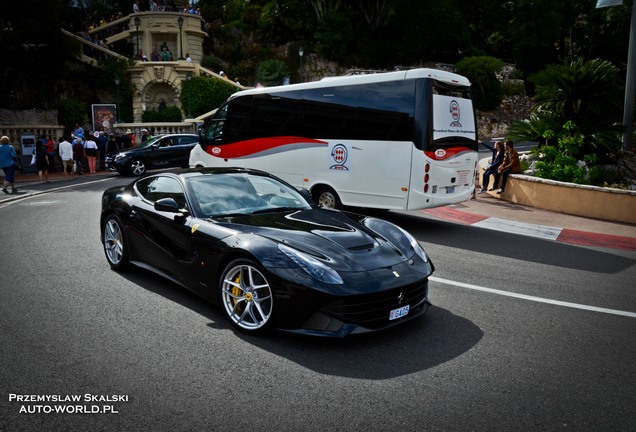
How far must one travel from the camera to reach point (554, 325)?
5.31 meters

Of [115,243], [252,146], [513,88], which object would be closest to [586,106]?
[252,146]

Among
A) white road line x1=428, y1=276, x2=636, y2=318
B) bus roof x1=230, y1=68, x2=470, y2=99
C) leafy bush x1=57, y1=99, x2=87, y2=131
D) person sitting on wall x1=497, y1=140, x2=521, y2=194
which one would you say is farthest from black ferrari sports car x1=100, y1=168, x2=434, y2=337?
leafy bush x1=57, y1=99, x2=87, y2=131

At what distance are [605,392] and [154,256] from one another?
4.69 metres

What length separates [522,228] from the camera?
10.8m

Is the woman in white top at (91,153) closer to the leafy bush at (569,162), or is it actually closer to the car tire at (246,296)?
the leafy bush at (569,162)

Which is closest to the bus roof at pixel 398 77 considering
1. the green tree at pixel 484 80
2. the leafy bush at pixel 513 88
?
the green tree at pixel 484 80

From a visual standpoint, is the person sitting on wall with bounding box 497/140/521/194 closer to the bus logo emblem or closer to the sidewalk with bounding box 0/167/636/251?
the sidewalk with bounding box 0/167/636/251

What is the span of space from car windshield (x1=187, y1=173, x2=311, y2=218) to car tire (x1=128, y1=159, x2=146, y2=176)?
1672 cm

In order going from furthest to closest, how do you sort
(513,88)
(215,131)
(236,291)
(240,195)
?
(513,88) < (215,131) < (240,195) < (236,291)

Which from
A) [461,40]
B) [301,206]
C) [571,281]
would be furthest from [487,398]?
[461,40]

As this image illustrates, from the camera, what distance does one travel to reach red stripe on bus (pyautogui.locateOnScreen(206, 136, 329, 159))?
12.3 meters

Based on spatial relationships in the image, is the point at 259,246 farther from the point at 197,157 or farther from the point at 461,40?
the point at 461,40

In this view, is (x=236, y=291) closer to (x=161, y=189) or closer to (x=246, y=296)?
(x=246, y=296)

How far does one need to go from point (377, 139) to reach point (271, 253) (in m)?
6.36
